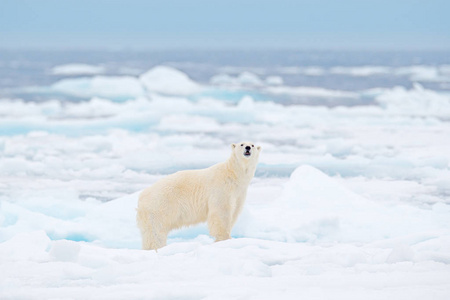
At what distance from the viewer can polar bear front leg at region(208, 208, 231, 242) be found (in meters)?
3.48

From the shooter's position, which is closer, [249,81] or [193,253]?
[193,253]

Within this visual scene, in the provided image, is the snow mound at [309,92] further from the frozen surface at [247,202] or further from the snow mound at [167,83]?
the frozen surface at [247,202]

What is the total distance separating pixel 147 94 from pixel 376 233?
1145 cm

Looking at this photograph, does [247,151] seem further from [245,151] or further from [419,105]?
[419,105]

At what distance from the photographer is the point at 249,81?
68.9 feet

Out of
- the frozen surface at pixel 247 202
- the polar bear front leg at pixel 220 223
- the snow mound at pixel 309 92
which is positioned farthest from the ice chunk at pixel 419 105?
the polar bear front leg at pixel 220 223

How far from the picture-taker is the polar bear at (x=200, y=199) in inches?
137

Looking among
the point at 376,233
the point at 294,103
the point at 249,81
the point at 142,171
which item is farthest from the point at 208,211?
the point at 249,81

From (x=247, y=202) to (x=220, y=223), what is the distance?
1777 millimetres

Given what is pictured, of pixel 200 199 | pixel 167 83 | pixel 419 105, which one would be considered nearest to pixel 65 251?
pixel 200 199

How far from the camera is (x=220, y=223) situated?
11.4 ft

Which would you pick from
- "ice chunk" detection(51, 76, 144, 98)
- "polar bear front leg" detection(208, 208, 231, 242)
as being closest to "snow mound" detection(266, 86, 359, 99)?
"ice chunk" detection(51, 76, 144, 98)

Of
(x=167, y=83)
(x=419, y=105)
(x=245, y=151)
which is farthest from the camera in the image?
(x=167, y=83)

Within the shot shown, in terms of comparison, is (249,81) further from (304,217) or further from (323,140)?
(304,217)
